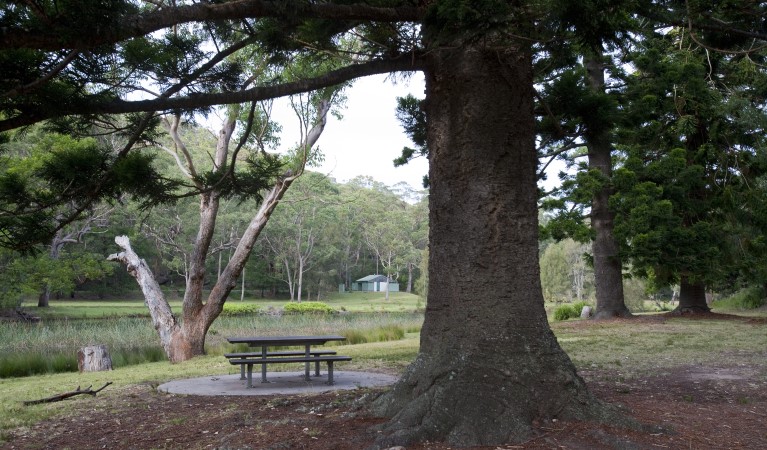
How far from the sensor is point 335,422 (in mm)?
4215

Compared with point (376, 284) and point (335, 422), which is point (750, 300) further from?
point (376, 284)

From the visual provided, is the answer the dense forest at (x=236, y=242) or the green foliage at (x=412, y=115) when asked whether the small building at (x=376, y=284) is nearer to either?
the dense forest at (x=236, y=242)

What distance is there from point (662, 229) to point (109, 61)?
12.0 meters

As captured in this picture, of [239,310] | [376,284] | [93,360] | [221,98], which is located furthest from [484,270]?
[376,284]

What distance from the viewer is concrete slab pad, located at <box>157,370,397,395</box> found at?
626 centimetres

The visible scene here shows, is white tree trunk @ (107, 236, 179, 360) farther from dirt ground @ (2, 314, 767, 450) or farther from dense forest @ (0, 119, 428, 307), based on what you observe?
dirt ground @ (2, 314, 767, 450)

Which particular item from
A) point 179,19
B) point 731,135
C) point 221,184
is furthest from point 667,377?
point 731,135

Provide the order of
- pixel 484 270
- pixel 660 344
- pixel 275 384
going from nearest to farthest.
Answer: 1. pixel 484 270
2. pixel 275 384
3. pixel 660 344

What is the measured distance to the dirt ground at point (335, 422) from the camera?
3.66 m

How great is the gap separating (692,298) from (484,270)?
1415cm

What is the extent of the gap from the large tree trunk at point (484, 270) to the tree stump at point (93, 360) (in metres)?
7.25

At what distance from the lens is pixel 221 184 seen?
6227 millimetres

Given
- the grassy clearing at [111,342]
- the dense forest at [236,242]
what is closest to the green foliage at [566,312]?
the grassy clearing at [111,342]

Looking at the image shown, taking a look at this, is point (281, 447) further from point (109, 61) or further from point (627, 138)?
point (627, 138)
